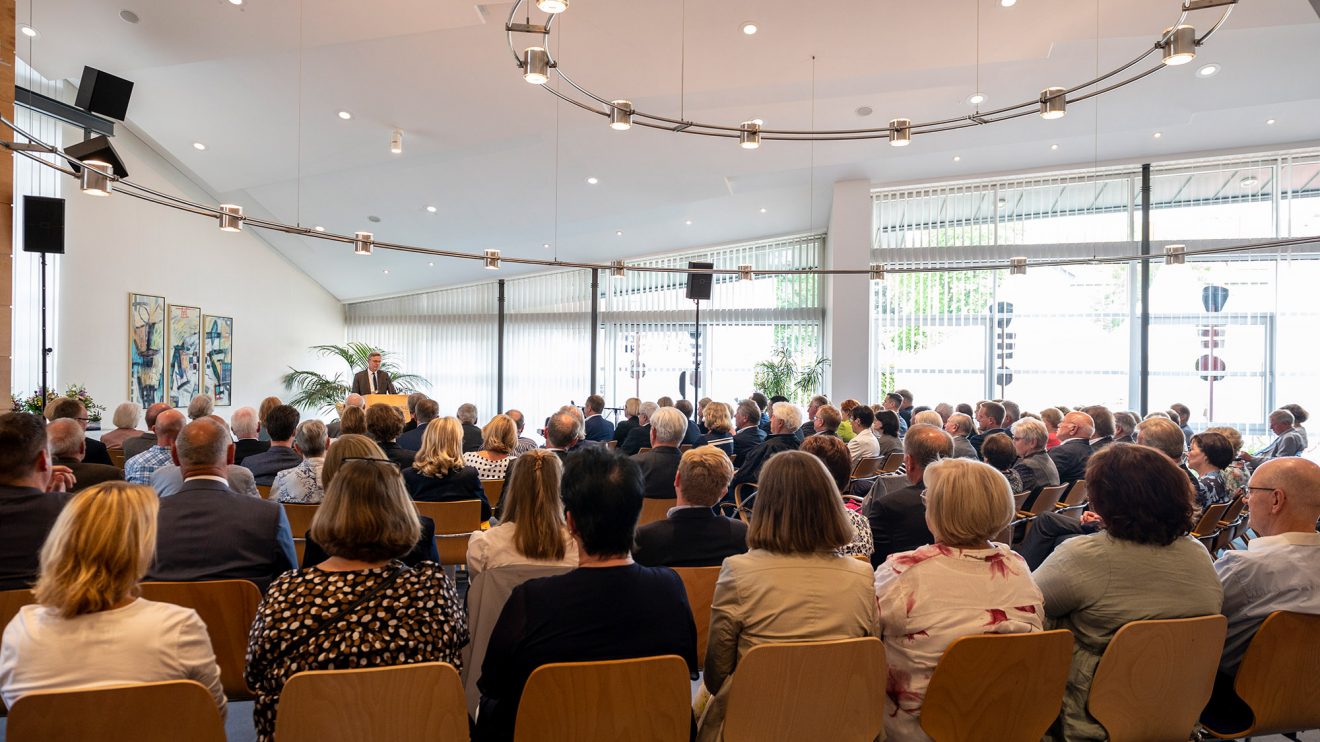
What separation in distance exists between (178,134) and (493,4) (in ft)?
19.4

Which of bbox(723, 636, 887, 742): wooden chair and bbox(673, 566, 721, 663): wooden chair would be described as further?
bbox(673, 566, 721, 663): wooden chair

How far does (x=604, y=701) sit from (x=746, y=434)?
467 centimetres

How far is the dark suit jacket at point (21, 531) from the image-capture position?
101 inches

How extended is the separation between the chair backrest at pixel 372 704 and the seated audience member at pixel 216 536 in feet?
3.45

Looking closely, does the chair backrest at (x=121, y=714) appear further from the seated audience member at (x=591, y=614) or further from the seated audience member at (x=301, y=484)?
the seated audience member at (x=301, y=484)

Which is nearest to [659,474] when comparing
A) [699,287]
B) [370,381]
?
[699,287]

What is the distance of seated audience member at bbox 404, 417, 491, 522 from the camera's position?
418cm

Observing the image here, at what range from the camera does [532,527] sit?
2619 mm

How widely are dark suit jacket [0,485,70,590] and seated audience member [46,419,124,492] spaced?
1339mm

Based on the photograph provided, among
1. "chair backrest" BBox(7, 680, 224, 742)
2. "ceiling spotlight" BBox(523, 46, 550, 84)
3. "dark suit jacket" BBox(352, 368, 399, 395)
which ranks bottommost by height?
"chair backrest" BBox(7, 680, 224, 742)

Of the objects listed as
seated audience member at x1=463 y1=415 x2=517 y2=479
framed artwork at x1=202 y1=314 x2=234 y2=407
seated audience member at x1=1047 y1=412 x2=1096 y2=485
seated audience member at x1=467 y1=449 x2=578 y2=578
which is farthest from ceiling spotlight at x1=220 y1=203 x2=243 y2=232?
framed artwork at x1=202 y1=314 x2=234 y2=407

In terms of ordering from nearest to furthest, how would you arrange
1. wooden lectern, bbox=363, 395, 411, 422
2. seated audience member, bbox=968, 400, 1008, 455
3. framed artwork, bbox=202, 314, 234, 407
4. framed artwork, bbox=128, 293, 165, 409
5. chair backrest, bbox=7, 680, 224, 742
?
chair backrest, bbox=7, 680, 224, 742 < seated audience member, bbox=968, 400, 1008, 455 < wooden lectern, bbox=363, 395, 411, 422 < framed artwork, bbox=128, 293, 165, 409 < framed artwork, bbox=202, 314, 234, 407

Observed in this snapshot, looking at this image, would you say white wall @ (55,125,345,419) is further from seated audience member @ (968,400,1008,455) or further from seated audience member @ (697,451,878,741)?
seated audience member @ (697,451,878,741)

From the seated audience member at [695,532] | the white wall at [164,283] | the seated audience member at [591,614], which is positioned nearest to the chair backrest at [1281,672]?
the seated audience member at [695,532]
